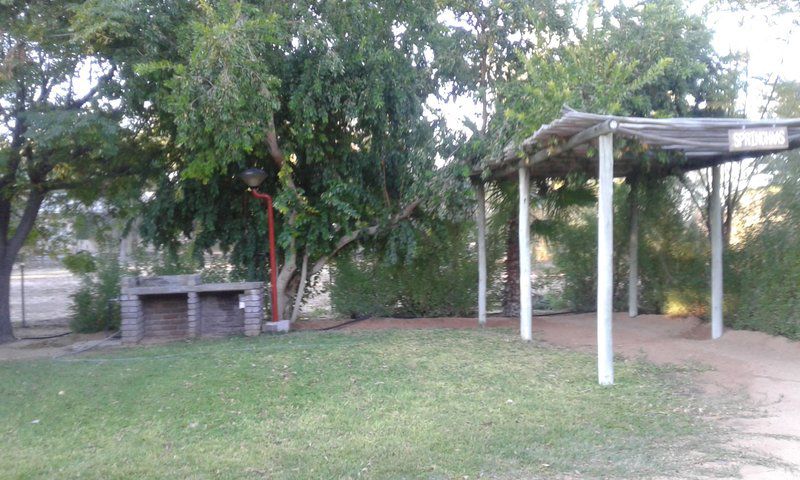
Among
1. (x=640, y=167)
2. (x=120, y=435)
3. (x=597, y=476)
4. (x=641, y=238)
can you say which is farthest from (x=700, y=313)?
(x=120, y=435)

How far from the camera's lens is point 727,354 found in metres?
9.58

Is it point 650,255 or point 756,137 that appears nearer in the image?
point 756,137

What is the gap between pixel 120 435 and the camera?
266 inches

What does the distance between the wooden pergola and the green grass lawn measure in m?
1.13

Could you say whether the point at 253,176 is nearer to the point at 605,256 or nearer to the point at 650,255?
the point at 605,256

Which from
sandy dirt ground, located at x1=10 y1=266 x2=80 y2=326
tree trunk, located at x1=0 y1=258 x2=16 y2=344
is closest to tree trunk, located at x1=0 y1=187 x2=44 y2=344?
tree trunk, located at x1=0 y1=258 x2=16 y2=344

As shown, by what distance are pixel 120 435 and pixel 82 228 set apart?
9191mm

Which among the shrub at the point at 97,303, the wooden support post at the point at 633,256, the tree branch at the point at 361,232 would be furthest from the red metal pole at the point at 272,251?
the wooden support post at the point at 633,256

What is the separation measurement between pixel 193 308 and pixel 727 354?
803 centimetres

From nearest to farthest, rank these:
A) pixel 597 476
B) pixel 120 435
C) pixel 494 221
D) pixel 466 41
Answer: pixel 597 476, pixel 120 435, pixel 466 41, pixel 494 221

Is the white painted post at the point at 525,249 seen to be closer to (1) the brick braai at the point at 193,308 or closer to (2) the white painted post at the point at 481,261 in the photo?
(2) the white painted post at the point at 481,261

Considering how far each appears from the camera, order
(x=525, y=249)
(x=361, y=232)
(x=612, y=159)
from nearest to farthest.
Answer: (x=612, y=159)
(x=525, y=249)
(x=361, y=232)

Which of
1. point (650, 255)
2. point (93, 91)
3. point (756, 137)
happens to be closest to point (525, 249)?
point (650, 255)

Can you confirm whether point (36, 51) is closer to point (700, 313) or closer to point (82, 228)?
point (82, 228)
